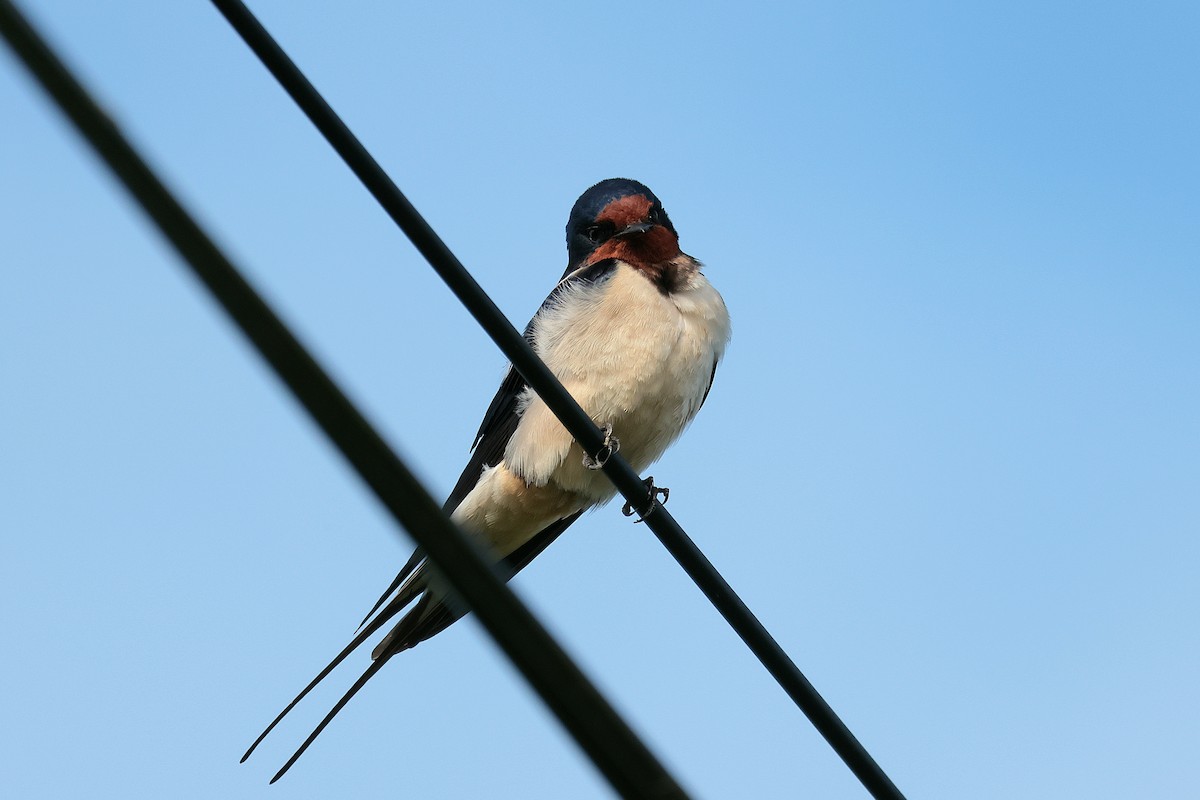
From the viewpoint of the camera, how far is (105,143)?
1.58 feet

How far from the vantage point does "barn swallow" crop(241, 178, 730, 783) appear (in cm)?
423

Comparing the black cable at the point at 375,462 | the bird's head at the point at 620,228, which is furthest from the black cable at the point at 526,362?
the bird's head at the point at 620,228

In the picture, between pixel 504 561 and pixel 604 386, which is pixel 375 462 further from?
pixel 504 561

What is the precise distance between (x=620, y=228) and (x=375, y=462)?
447 centimetres

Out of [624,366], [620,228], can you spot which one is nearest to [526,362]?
[624,366]

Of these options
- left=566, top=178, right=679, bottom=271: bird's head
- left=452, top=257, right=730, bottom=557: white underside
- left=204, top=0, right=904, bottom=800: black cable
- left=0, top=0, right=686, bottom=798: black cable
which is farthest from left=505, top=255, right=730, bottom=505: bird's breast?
left=0, top=0, right=686, bottom=798: black cable

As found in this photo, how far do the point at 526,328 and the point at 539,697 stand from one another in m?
4.50

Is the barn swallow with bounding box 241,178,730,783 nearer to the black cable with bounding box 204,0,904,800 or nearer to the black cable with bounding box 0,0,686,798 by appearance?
the black cable with bounding box 204,0,904,800

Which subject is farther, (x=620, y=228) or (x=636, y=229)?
(x=620, y=228)

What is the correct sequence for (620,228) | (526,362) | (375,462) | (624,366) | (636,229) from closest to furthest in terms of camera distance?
1. (375,462)
2. (526,362)
3. (624,366)
4. (636,229)
5. (620,228)

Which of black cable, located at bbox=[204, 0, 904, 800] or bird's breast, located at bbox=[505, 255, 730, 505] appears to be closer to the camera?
black cable, located at bbox=[204, 0, 904, 800]

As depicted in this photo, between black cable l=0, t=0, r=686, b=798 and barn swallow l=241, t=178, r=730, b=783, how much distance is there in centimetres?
353

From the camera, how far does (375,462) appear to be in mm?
493

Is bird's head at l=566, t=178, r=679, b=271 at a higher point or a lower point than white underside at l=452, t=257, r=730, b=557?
higher
